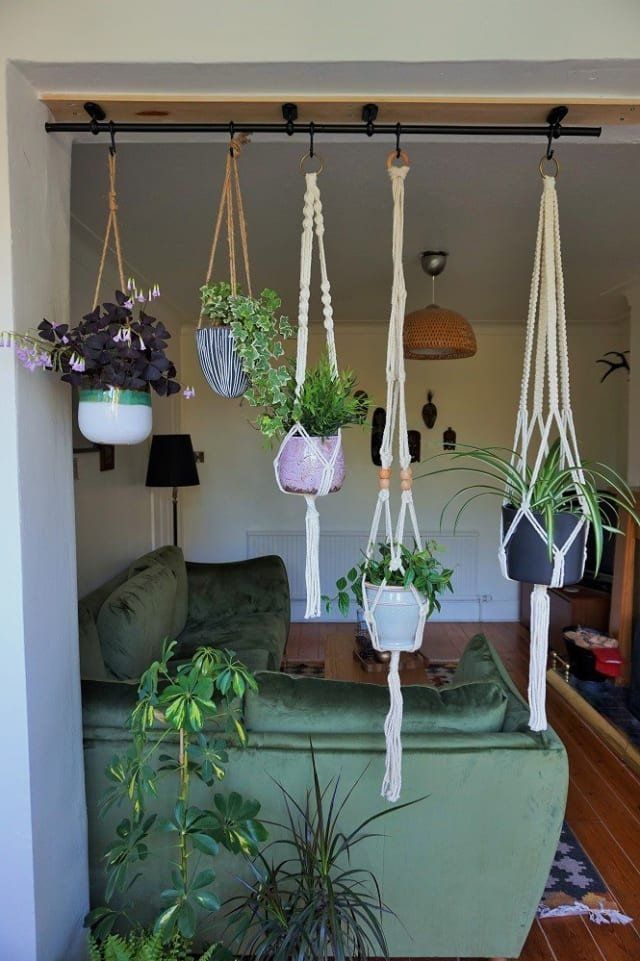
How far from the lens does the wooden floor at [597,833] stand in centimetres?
171

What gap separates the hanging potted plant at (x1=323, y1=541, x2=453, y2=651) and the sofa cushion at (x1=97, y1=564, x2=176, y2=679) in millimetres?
1529

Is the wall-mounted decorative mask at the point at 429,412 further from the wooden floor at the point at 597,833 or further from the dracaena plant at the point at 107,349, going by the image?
the dracaena plant at the point at 107,349

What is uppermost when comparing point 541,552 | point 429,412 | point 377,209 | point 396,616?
point 377,209

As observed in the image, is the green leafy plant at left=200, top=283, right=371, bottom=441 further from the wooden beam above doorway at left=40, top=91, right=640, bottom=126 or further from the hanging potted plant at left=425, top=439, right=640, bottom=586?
→ the wooden beam above doorway at left=40, top=91, right=640, bottom=126

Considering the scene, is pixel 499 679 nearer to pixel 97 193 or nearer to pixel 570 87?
pixel 570 87

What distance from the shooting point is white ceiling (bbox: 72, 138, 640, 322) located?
6.40ft

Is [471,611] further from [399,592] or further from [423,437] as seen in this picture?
[399,592]

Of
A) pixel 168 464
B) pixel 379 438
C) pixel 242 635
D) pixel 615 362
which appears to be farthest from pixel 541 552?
pixel 615 362

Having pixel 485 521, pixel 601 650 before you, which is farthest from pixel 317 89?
pixel 485 521

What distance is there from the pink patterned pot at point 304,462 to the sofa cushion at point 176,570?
212 cm

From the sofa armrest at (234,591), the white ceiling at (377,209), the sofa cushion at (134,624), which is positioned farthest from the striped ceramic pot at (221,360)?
the sofa armrest at (234,591)

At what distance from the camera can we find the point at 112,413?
1.15 meters

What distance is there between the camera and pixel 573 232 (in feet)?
9.13

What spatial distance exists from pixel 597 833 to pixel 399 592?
6.20 ft
